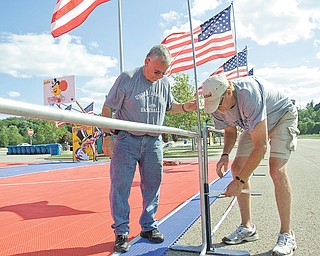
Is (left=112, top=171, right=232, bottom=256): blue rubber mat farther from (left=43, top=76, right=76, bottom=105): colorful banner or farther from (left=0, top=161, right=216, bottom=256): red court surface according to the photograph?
(left=43, top=76, right=76, bottom=105): colorful banner

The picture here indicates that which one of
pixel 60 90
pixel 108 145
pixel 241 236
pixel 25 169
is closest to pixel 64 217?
pixel 108 145

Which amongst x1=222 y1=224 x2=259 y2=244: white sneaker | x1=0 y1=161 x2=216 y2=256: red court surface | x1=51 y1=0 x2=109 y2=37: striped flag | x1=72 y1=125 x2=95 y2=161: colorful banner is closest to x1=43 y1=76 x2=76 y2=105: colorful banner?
x1=72 y1=125 x2=95 y2=161: colorful banner

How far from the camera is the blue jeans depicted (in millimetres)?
2971

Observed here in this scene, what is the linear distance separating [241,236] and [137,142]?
1343 mm

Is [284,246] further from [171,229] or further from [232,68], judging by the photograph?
[232,68]

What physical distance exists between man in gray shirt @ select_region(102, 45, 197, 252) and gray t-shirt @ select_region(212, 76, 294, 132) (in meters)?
0.63

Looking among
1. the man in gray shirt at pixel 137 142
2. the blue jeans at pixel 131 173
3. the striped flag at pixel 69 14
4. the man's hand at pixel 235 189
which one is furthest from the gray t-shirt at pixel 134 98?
the striped flag at pixel 69 14

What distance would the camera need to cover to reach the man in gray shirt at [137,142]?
117 inches

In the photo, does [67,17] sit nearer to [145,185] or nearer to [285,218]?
[145,185]

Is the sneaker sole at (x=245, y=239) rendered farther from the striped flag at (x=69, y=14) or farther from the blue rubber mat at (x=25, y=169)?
the blue rubber mat at (x=25, y=169)

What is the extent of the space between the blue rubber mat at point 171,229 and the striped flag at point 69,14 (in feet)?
10.7

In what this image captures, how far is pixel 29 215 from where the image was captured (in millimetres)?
4504

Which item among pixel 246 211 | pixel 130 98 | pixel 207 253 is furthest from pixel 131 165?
pixel 246 211

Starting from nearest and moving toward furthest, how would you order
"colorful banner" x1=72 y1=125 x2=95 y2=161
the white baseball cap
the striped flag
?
the white baseball cap, the striped flag, "colorful banner" x1=72 y1=125 x2=95 y2=161
